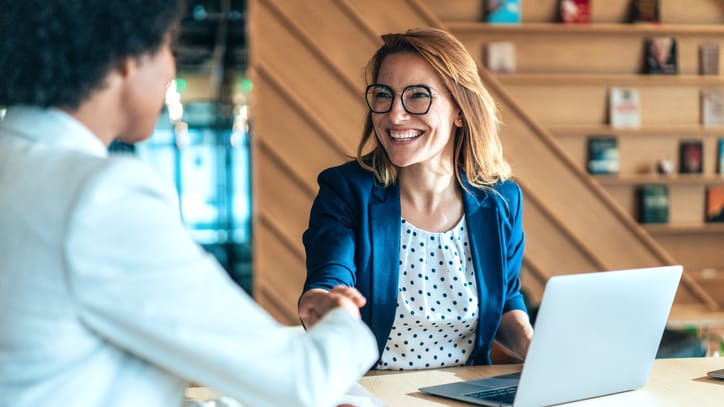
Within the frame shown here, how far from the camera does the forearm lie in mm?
2222

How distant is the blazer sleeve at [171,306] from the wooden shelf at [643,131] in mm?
4318

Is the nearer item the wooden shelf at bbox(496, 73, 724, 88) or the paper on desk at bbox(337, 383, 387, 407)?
the paper on desk at bbox(337, 383, 387, 407)

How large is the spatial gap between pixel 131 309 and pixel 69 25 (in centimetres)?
34

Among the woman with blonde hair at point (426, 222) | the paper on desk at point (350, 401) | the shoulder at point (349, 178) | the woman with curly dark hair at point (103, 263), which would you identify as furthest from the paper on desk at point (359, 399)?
the shoulder at point (349, 178)

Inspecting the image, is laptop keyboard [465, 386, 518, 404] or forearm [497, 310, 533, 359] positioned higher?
laptop keyboard [465, 386, 518, 404]

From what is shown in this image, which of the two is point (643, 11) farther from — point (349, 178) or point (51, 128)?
point (51, 128)

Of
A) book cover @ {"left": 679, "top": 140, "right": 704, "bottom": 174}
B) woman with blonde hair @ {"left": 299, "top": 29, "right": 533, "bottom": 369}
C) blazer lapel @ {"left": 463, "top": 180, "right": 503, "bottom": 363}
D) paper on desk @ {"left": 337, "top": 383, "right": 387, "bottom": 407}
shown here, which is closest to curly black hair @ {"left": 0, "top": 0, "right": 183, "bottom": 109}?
paper on desk @ {"left": 337, "top": 383, "right": 387, "bottom": 407}

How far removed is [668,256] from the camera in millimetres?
4961

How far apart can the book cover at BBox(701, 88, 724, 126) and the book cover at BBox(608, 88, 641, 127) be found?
0.43 metres

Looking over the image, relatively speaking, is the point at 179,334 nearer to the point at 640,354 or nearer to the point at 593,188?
the point at 640,354

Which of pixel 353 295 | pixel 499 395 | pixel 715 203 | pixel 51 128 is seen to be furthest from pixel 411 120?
pixel 715 203

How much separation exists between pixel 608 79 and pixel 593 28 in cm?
30

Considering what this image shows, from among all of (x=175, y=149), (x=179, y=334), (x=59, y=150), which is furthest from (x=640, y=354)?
(x=175, y=149)

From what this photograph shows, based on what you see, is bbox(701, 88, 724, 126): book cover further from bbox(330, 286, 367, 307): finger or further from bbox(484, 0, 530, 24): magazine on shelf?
bbox(330, 286, 367, 307): finger
